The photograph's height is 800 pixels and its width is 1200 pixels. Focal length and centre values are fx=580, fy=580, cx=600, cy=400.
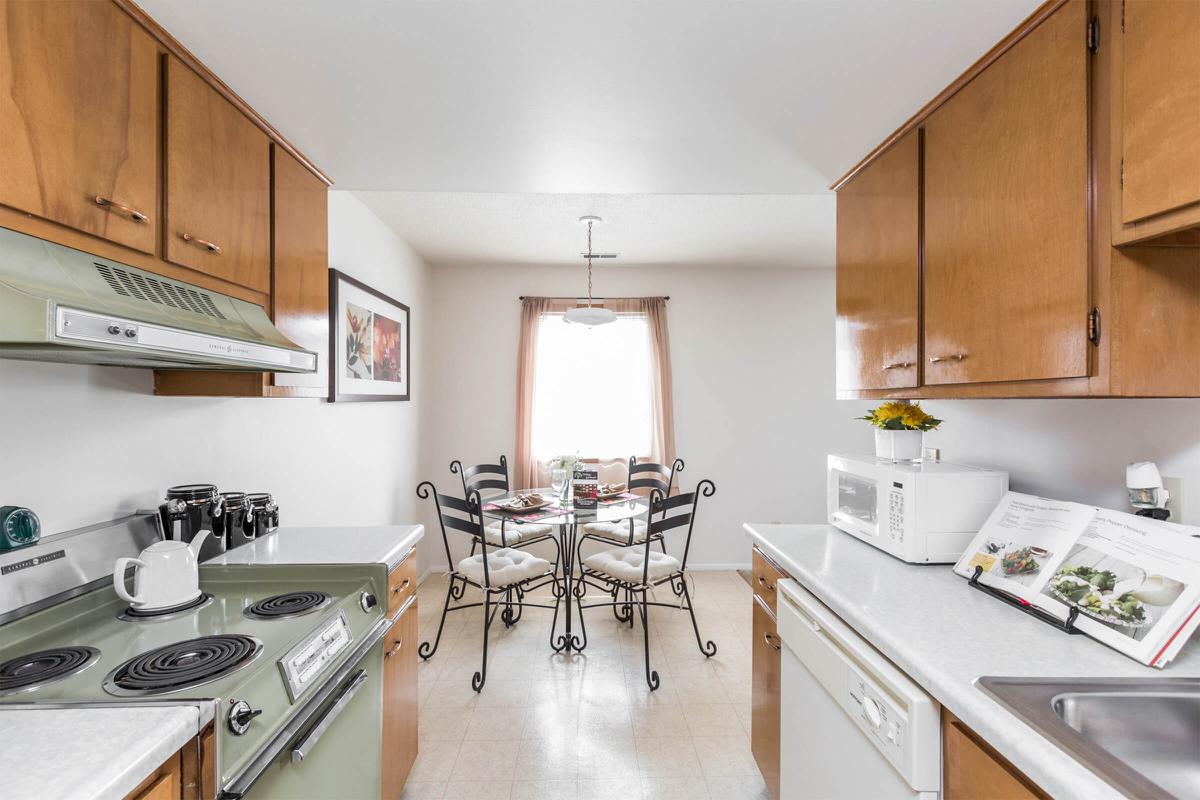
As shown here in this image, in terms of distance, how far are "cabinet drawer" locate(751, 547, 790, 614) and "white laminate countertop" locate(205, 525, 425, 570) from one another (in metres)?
1.24

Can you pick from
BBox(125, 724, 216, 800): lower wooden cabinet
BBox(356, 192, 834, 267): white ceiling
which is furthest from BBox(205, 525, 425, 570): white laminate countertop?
BBox(356, 192, 834, 267): white ceiling

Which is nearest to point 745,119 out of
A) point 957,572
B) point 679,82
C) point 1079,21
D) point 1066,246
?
point 679,82

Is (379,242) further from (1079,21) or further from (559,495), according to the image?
(1079,21)

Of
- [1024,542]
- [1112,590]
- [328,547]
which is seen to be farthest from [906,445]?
[328,547]

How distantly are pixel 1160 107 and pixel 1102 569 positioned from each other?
901mm

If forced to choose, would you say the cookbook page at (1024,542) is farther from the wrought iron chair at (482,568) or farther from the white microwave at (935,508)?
the wrought iron chair at (482,568)

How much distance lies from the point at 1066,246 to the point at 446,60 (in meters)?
1.44

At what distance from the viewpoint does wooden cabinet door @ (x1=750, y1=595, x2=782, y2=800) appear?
1.88 m

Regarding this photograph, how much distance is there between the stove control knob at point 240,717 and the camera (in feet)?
3.36

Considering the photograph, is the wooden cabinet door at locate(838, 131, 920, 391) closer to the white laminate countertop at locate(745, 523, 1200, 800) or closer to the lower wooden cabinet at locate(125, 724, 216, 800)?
the white laminate countertop at locate(745, 523, 1200, 800)

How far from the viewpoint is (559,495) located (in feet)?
12.1

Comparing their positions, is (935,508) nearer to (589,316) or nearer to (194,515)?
(194,515)

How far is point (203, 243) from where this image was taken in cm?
148

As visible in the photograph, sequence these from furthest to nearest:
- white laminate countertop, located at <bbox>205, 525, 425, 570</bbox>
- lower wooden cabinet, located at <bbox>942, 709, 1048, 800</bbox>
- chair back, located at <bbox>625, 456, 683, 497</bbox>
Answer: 1. chair back, located at <bbox>625, 456, 683, 497</bbox>
2. white laminate countertop, located at <bbox>205, 525, 425, 570</bbox>
3. lower wooden cabinet, located at <bbox>942, 709, 1048, 800</bbox>
